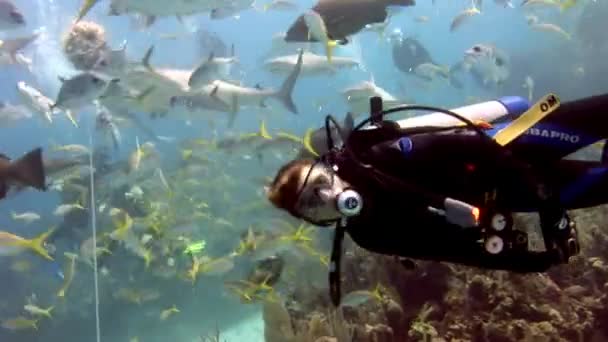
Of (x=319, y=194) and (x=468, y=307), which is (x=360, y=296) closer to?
(x=468, y=307)

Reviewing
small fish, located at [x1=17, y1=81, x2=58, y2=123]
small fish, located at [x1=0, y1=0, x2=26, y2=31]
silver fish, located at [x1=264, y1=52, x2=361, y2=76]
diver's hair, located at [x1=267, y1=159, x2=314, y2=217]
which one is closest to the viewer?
diver's hair, located at [x1=267, y1=159, x2=314, y2=217]

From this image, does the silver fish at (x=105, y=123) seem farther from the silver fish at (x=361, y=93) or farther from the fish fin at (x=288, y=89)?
the silver fish at (x=361, y=93)

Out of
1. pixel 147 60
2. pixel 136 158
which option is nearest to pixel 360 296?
pixel 147 60

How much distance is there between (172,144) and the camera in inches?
973

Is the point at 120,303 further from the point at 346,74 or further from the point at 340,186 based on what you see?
Answer: the point at 346,74

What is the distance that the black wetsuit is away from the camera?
2191mm

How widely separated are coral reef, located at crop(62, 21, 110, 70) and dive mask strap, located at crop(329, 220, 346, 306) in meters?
6.18

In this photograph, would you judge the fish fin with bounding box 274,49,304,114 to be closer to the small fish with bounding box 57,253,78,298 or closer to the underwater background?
the underwater background

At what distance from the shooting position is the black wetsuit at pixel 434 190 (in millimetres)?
2191

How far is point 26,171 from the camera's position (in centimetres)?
481

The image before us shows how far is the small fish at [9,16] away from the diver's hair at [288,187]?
261 inches

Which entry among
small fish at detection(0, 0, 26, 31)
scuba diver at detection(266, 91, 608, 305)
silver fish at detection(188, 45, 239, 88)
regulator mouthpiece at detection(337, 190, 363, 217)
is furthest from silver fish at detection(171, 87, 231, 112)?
regulator mouthpiece at detection(337, 190, 363, 217)

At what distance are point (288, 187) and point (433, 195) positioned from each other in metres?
0.58

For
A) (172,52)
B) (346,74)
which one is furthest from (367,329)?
(346,74)
